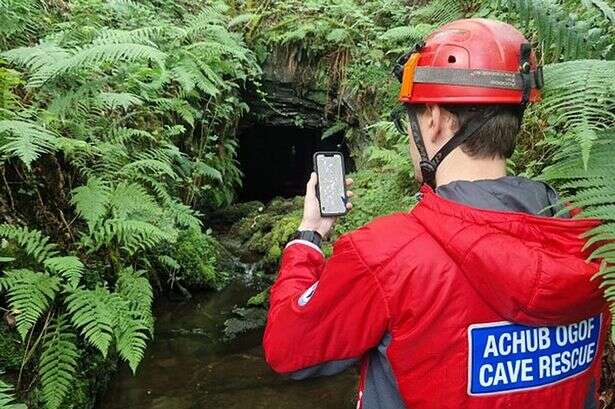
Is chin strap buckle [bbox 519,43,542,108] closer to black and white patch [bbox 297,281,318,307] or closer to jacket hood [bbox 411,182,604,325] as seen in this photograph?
jacket hood [bbox 411,182,604,325]

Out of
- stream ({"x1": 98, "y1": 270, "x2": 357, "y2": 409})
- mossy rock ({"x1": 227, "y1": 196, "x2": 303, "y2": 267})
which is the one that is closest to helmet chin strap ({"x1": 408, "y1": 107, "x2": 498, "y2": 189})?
stream ({"x1": 98, "y1": 270, "x2": 357, "y2": 409})

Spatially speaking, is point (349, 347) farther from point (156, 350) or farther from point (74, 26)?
point (74, 26)

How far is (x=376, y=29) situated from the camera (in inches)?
350

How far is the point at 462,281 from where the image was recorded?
4.90 feet

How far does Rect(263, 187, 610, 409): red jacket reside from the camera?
1.45m

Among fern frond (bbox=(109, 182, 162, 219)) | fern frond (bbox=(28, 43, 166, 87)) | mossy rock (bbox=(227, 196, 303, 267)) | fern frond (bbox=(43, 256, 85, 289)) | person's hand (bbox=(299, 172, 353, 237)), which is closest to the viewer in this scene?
person's hand (bbox=(299, 172, 353, 237))

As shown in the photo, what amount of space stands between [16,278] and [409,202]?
11.6 feet

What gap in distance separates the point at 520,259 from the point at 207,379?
4.06 metres

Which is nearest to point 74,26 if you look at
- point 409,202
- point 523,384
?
point 409,202

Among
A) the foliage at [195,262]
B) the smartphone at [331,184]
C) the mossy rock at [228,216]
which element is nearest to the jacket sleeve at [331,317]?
the smartphone at [331,184]

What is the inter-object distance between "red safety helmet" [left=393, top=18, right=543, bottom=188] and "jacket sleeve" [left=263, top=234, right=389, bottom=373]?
1.59 feet

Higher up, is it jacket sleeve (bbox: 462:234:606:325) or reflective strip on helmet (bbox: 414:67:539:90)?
reflective strip on helmet (bbox: 414:67:539:90)

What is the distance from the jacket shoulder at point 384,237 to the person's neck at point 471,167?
0.26 metres

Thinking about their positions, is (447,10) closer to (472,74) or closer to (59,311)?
(472,74)
